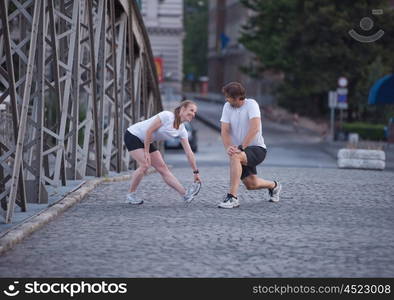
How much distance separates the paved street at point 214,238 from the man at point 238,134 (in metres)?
0.45

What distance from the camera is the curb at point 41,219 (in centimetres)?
892

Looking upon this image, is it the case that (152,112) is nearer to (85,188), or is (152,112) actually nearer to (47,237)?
(85,188)

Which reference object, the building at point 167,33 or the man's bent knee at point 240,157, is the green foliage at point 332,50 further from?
the man's bent knee at point 240,157

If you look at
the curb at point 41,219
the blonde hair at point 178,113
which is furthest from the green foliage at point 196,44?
the blonde hair at point 178,113

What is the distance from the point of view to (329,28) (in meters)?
55.4

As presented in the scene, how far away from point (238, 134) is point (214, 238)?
9.50 ft

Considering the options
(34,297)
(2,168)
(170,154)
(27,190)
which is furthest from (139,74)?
(170,154)

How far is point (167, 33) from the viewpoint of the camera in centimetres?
6850

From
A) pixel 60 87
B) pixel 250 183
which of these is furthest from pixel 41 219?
pixel 60 87

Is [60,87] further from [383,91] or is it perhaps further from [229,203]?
[383,91]

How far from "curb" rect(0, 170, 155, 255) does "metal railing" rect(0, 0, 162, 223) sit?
0.90 feet

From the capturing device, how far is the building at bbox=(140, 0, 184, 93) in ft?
220

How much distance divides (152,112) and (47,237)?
1479 centimetres

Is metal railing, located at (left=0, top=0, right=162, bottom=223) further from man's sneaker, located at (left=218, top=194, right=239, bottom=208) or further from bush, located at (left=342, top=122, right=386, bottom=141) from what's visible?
bush, located at (left=342, top=122, right=386, bottom=141)
